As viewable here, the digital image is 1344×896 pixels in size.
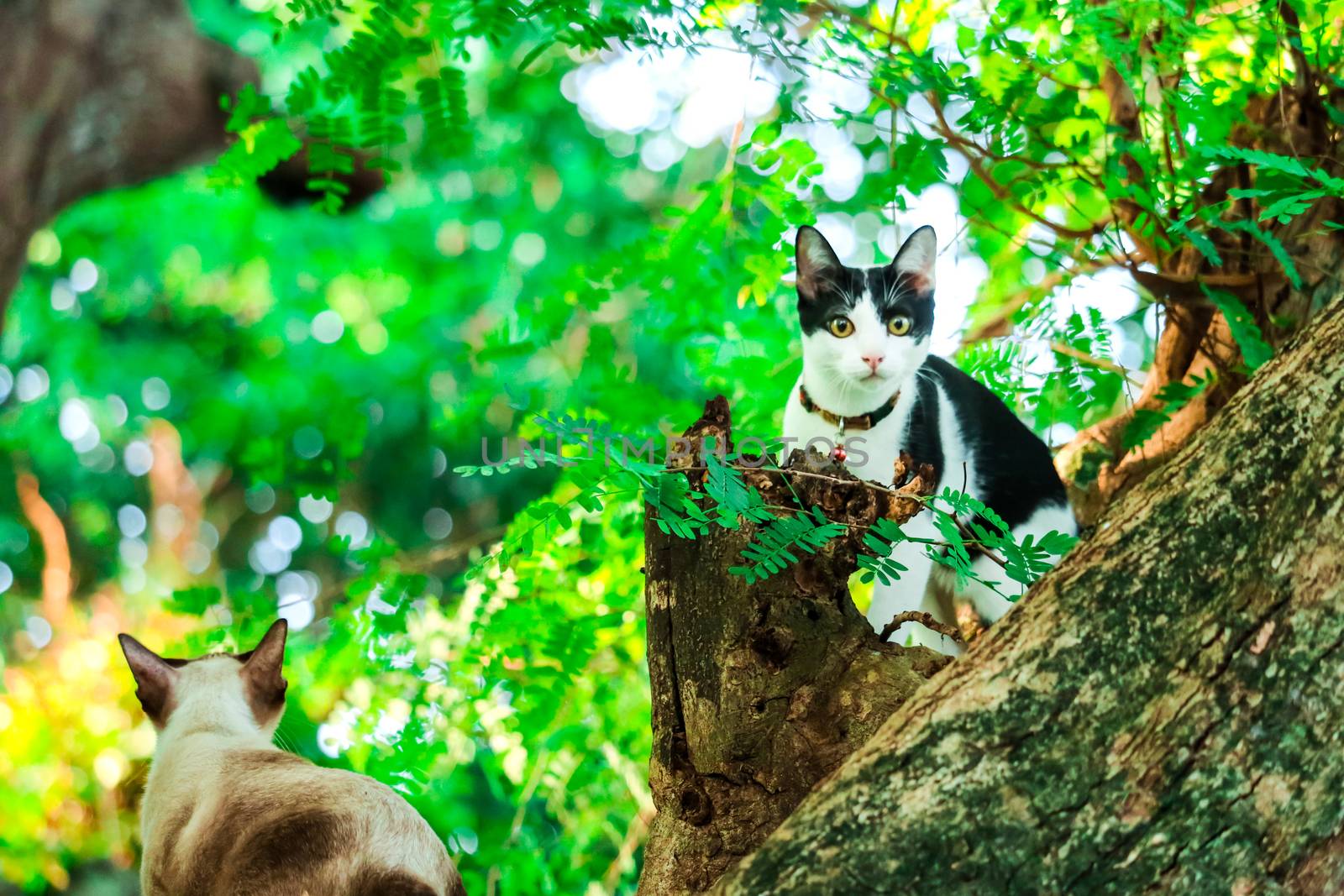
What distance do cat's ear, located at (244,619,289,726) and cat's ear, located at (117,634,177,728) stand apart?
11 cm

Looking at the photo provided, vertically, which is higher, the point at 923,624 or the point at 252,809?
the point at 923,624

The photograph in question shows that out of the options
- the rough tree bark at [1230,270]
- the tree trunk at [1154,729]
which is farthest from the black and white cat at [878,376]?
the tree trunk at [1154,729]

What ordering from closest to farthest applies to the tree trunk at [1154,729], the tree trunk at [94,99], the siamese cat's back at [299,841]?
the tree trunk at [1154,729]
the siamese cat's back at [299,841]
the tree trunk at [94,99]

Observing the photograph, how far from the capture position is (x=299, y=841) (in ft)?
4.20

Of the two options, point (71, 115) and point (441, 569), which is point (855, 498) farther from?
point (71, 115)

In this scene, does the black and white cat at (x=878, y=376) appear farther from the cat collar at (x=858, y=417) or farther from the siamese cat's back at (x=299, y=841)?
the siamese cat's back at (x=299, y=841)

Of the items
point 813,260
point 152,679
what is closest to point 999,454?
point 813,260

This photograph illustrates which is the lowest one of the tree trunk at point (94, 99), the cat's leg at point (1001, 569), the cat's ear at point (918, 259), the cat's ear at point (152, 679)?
the tree trunk at point (94, 99)

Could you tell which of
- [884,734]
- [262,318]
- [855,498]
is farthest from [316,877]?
[262,318]

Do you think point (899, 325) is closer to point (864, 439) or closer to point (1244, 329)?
point (864, 439)

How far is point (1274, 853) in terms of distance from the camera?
0.96m

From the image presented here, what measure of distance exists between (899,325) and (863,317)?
0.06 m

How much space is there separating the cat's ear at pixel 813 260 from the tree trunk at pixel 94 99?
3369 mm

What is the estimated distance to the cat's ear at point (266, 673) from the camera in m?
1.58
